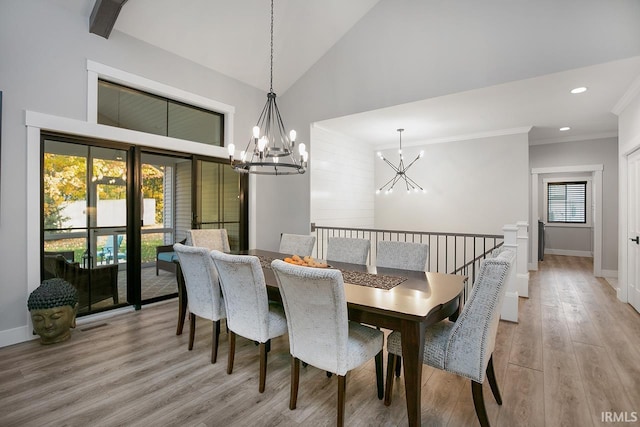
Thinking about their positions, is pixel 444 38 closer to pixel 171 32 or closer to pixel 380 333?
pixel 171 32

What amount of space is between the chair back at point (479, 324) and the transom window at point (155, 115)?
4.04 m

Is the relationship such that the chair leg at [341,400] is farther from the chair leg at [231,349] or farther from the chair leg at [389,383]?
the chair leg at [231,349]

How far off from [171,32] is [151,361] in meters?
3.73

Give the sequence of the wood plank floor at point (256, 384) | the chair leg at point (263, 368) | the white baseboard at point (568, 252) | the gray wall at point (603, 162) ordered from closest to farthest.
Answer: the wood plank floor at point (256, 384), the chair leg at point (263, 368), the gray wall at point (603, 162), the white baseboard at point (568, 252)

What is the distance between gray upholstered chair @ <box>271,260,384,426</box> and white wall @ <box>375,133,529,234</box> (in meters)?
4.62

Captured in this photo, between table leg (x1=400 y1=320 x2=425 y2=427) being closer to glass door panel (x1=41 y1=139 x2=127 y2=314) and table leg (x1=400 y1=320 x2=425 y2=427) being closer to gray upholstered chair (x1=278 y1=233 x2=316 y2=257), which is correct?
gray upholstered chair (x1=278 y1=233 x2=316 y2=257)

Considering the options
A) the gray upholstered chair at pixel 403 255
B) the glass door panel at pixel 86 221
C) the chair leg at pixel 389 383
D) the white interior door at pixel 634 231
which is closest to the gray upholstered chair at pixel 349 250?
the gray upholstered chair at pixel 403 255

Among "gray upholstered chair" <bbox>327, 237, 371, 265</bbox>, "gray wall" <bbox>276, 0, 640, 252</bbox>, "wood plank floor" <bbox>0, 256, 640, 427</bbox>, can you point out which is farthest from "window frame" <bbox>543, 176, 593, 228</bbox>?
"gray upholstered chair" <bbox>327, 237, 371, 265</bbox>

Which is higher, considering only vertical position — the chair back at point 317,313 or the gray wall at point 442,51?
the gray wall at point 442,51

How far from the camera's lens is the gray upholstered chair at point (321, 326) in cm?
163

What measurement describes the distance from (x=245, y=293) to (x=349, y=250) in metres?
1.39

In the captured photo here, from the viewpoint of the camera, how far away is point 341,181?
5.93 metres

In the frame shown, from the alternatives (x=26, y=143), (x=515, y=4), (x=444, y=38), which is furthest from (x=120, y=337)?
(x=515, y=4)

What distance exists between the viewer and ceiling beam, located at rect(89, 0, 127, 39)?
3.09 meters
